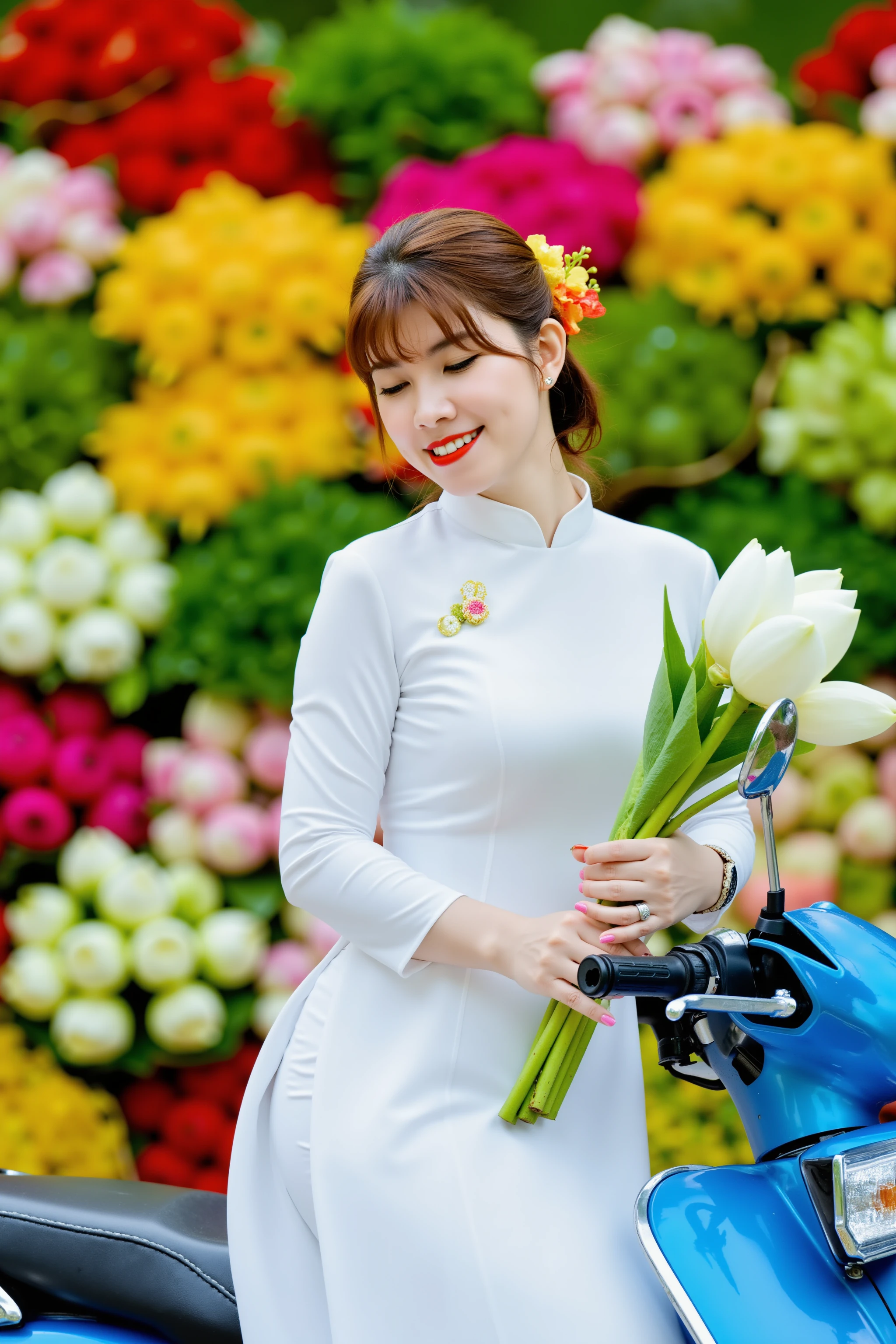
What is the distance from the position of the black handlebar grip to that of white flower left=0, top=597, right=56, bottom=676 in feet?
5.76

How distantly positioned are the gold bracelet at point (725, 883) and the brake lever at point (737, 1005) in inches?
6.2

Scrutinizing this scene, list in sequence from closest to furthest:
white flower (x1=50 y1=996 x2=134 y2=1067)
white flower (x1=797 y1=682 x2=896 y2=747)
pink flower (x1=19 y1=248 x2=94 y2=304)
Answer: white flower (x1=797 y1=682 x2=896 y2=747)
white flower (x1=50 y1=996 x2=134 y2=1067)
pink flower (x1=19 y1=248 x2=94 y2=304)

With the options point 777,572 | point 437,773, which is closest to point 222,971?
point 437,773

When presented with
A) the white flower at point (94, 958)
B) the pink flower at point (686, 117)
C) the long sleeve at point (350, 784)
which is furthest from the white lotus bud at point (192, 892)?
the pink flower at point (686, 117)

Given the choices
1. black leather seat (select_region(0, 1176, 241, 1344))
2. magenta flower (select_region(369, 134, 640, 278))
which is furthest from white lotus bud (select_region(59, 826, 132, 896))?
magenta flower (select_region(369, 134, 640, 278))

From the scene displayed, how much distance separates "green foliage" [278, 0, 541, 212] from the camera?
304 centimetres

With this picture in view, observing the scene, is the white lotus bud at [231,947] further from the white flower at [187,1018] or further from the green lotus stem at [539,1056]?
the green lotus stem at [539,1056]

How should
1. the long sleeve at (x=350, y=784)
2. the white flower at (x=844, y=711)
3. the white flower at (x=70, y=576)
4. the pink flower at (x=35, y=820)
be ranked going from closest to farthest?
1. the white flower at (x=844, y=711)
2. the long sleeve at (x=350, y=784)
3. the pink flower at (x=35, y=820)
4. the white flower at (x=70, y=576)

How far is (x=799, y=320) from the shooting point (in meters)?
2.80

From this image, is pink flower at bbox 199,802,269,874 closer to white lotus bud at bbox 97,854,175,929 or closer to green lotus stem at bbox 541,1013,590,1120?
white lotus bud at bbox 97,854,175,929

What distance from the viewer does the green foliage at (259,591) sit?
2.52 metres

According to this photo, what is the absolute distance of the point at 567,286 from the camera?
4.84 ft

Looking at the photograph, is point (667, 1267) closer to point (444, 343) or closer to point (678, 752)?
point (678, 752)

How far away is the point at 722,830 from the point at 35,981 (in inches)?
59.6
